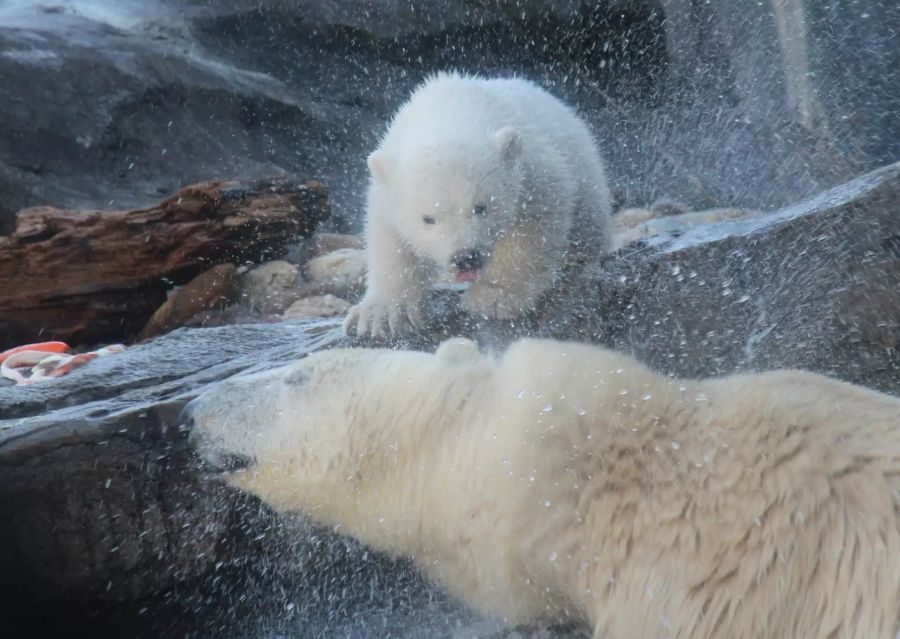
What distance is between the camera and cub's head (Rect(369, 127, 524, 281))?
133 inches

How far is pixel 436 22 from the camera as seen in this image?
26.1 ft

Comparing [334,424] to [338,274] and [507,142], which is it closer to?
[507,142]

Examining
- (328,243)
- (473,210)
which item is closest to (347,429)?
(473,210)

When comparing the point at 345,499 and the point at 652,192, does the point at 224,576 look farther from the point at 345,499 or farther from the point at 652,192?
the point at 652,192

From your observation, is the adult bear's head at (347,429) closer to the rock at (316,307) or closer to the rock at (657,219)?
the rock at (316,307)

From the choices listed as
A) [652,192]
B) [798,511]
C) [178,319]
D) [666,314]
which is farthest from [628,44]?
[798,511]

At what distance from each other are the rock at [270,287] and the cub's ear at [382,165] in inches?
72.9

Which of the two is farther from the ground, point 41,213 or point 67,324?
point 41,213

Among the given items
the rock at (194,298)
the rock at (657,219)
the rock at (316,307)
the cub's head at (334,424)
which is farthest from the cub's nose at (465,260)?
the rock at (194,298)

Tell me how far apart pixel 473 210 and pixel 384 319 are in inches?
19.4

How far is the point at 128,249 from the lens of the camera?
5.16 m

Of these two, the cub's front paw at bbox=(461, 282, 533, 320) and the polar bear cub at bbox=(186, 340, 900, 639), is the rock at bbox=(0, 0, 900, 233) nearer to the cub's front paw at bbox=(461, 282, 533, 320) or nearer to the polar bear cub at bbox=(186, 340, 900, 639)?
the cub's front paw at bbox=(461, 282, 533, 320)

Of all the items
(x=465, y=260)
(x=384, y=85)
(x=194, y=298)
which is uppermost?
(x=384, y=85)

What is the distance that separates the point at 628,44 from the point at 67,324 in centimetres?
478
